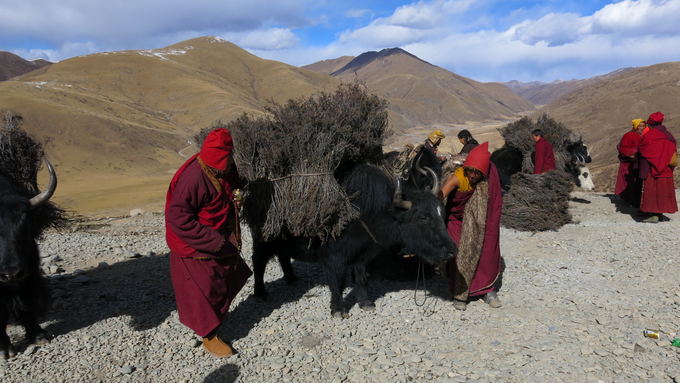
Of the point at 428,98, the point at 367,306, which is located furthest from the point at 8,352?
the point at 428,98

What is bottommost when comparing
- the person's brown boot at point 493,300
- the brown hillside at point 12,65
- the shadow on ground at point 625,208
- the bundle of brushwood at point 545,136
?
the shadow on ground at point 625,208

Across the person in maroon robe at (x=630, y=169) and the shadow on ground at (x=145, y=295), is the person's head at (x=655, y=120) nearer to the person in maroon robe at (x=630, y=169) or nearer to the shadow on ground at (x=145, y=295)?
the person in maroon robe at (x=630, y=169)

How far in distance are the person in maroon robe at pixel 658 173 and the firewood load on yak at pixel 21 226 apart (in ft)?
30.9

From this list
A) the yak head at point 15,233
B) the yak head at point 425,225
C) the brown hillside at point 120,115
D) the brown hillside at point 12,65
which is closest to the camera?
the yak head at point 15,233

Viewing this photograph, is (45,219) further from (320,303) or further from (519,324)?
(519,324)

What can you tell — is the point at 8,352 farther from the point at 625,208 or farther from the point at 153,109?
A: the point at 153,109

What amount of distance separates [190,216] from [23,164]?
2.21m

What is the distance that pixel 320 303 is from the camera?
198 inches

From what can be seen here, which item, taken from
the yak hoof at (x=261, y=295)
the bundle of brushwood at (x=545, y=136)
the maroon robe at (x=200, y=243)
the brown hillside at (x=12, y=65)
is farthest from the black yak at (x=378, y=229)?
the brown hillside at (x=12, y=65)

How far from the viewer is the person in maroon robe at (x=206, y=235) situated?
11.9 feet

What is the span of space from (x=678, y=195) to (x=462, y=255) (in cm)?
870

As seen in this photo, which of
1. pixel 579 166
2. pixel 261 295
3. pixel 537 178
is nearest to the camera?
pixel 261 295

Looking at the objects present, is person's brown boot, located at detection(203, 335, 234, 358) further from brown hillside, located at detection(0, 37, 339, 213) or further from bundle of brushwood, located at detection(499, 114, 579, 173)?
bundle of brushwood, located at detection(499, 114, 579, 173)

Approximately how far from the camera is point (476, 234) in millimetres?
4695
